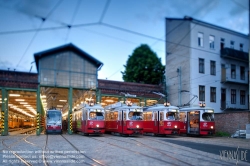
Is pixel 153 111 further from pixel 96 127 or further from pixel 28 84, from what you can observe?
pixel 28 84

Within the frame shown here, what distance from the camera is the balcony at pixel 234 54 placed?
38.6 metres

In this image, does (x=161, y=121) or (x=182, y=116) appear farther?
(x=182, y=116)

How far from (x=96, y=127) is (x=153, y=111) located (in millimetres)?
6216

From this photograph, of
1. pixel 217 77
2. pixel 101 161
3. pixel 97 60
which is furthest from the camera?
pixel 217 77

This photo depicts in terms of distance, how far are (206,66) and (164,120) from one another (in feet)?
41.8

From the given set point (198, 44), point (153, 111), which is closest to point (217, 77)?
point (198, 44)

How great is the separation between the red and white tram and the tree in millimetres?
18402

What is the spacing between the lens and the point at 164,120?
1136 inches

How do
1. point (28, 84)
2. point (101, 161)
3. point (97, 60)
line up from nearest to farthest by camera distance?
point (101, 161), point (28, 84), point (97, 60)

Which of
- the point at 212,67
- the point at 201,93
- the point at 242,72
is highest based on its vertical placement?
the point at 212,67

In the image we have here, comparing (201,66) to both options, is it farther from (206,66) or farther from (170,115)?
(170,115)

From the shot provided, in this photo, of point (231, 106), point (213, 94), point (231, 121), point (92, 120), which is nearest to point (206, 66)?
point (213, 94)

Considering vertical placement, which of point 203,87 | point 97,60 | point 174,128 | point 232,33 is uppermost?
point 232,33

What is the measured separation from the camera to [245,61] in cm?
4128
